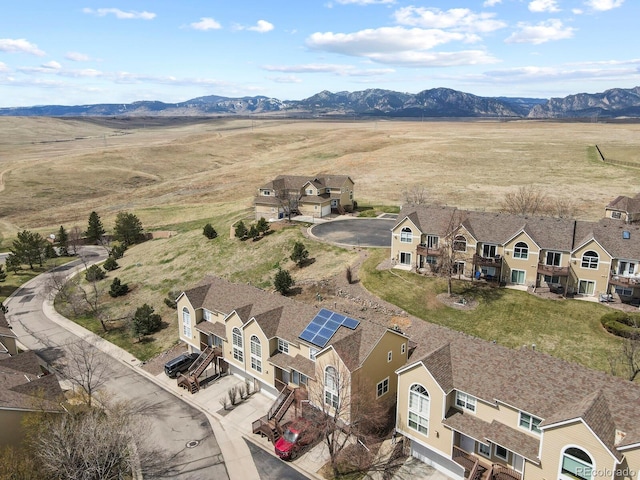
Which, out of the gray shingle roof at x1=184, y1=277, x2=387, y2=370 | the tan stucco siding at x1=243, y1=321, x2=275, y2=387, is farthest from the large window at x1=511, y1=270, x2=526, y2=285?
the tan stucco siding at x1=243, y1=321, x2=275, y2=387

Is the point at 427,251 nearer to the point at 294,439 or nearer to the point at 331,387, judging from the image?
the point at 331,387

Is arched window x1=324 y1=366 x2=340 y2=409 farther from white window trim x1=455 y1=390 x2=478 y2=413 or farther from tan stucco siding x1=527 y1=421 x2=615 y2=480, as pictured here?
tan stucco siding x1=527 y1=421 x2=615 y2=480

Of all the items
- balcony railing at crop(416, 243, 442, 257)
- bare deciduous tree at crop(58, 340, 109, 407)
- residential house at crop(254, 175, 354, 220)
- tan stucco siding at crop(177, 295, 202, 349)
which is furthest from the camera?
residential house at crop(254, 175, 354, 220)

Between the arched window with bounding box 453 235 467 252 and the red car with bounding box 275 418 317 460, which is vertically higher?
the arched window with bounding box 453 235 467 252

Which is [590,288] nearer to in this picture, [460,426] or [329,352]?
[460,426]

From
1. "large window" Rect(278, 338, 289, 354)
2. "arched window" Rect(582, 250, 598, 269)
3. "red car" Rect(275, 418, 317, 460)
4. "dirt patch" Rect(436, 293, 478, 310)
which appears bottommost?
"red car" Rect(275, 418, 317, 460)

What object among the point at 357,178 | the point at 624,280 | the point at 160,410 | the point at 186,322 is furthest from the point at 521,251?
the point at 357,178

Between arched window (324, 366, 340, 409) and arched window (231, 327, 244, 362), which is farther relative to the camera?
arched window (231, 327, 244, 362)
